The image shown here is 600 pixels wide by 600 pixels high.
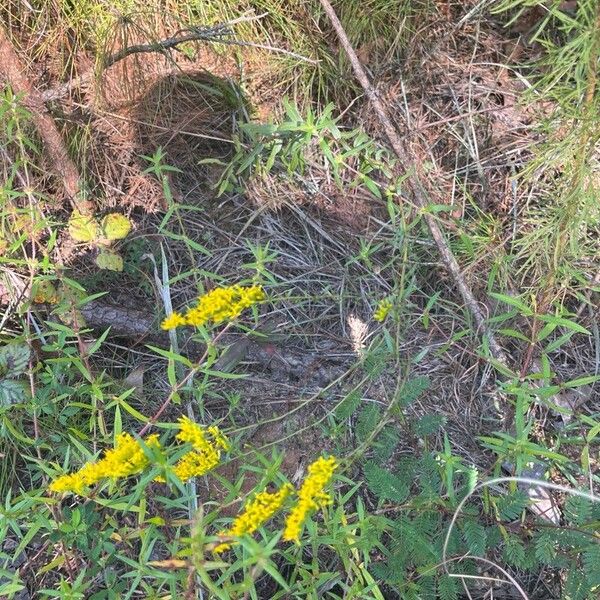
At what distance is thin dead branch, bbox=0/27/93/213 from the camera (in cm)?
229

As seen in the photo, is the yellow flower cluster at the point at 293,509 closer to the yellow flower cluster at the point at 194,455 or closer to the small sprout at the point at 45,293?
the yellow flower cluster at the point at 194,455

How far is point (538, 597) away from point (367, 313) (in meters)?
0.99

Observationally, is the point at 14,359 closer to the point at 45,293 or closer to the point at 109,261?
the point at 45,293

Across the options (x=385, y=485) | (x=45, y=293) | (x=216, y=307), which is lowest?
(x=385, y=485)

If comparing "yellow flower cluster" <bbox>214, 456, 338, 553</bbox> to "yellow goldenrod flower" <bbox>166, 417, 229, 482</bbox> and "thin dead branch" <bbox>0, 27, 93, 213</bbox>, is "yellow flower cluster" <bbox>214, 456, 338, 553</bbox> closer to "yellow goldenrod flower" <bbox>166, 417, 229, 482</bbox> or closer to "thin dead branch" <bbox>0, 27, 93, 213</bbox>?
"yellow goldenrod flower" <bbox>166, 417, 229, 482</bbox>

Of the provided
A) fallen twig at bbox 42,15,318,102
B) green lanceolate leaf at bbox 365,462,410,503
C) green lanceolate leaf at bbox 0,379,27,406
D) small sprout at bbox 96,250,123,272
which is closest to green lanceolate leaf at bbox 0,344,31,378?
green lanceolate leaf at bbox 0,379,27,406

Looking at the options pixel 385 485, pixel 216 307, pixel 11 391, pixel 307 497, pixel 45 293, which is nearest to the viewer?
pixel 307 497

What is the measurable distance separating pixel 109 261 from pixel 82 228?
0.45 feet

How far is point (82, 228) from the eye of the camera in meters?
2.26

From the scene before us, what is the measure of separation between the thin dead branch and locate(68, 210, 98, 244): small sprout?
101 millimetres

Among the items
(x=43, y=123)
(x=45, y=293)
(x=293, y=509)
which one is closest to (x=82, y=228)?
(x=45, y=293)

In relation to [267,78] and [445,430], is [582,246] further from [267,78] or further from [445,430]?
[267,78]

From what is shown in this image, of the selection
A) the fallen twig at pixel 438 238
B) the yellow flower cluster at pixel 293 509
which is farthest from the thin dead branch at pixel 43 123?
the yellow flower cluster at pixel 293 509

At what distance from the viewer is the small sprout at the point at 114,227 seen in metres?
2.33
